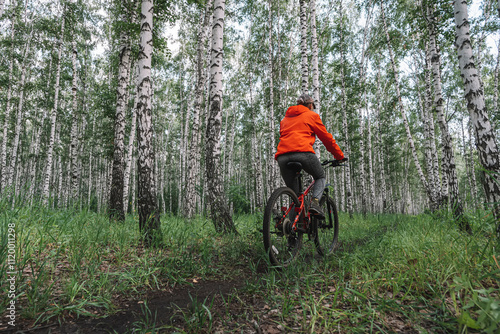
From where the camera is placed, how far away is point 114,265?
2.74 metres

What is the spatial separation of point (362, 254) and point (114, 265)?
3293 mm

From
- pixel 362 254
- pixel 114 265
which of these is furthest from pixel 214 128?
pixel 362 254

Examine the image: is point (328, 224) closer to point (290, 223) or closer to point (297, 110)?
point (290, 223)

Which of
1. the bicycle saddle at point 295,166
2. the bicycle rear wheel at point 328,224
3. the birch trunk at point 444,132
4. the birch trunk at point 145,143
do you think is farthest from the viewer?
the birch trunk at point 444,132

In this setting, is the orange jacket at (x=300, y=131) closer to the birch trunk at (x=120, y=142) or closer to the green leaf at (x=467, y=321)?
the green leaf at (x=467, y=321)

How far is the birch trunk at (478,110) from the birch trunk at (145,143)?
5.27 meters

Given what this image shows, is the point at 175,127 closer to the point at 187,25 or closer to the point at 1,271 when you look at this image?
the point at 187,25

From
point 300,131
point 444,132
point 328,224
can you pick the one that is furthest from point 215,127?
point 444,132

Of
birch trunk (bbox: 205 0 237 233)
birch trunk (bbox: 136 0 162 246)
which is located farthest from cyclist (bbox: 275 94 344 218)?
birch trunk (bbox: 136 0 162 246)

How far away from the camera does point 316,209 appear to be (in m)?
3.46

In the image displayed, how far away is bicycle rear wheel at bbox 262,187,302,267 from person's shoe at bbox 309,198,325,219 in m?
0.30

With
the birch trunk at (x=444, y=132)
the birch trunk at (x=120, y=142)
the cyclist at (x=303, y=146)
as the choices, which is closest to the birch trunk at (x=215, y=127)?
the cyclist at (x=303, y=146)

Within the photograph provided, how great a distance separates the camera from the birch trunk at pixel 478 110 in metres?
3.44

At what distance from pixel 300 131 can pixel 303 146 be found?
0.25 metres
